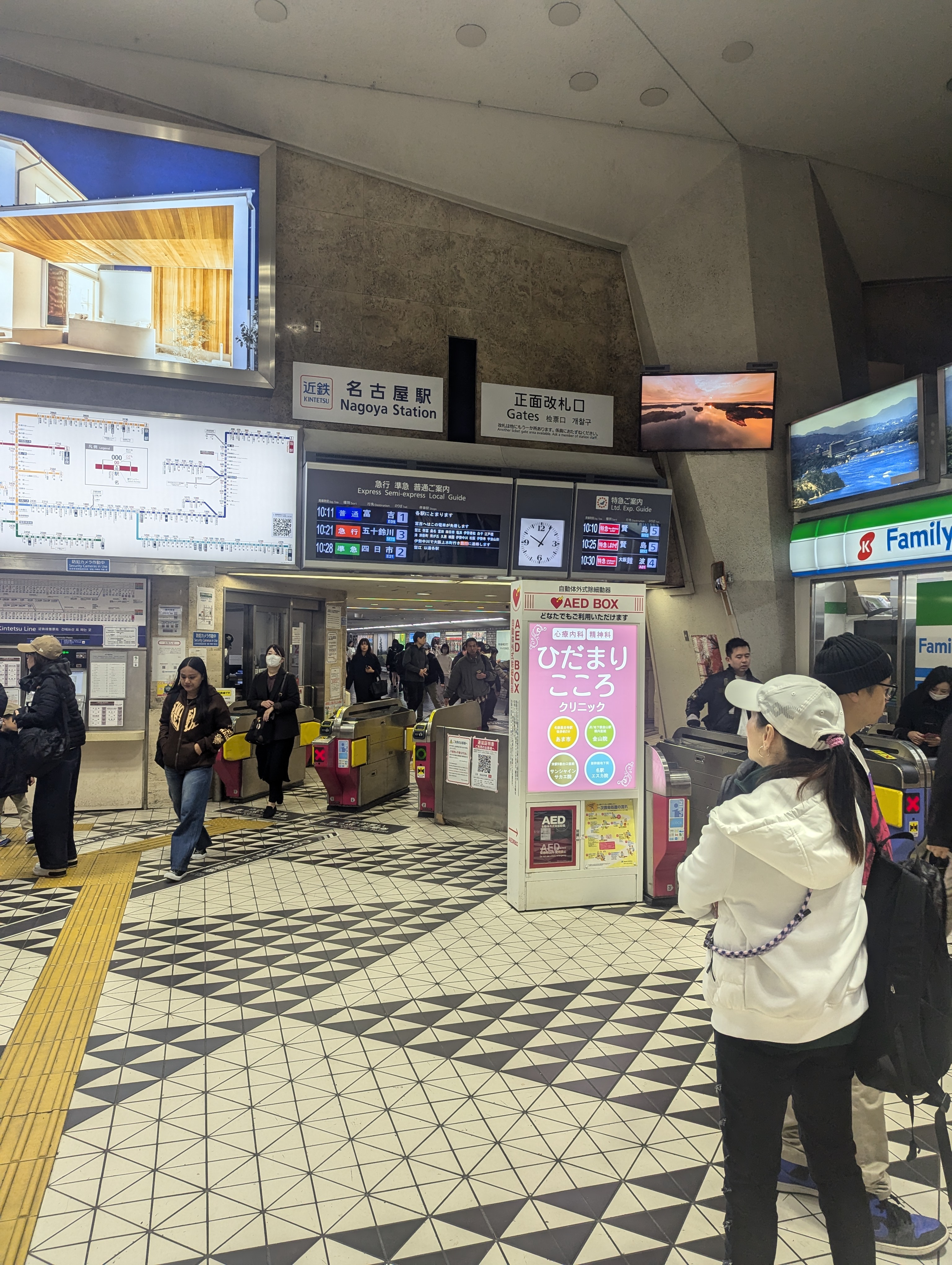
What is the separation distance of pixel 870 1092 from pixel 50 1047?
298 cm

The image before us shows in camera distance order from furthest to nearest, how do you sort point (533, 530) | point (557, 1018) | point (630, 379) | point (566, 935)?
point (630, 379) < point (533, 530) < point (566, 935) < point (557, 1018)

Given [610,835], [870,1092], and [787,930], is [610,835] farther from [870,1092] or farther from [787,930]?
[787,930]

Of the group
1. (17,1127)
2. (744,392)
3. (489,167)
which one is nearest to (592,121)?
(489,167)

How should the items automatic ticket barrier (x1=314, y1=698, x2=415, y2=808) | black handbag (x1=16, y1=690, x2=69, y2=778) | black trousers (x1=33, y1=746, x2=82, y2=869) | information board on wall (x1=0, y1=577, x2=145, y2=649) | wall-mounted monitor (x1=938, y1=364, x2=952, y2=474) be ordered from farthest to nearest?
automatic ticket barrier (x1=314, y1=698, x2=415, y2=808) < information board on wall (x1=0, y1=577, x2=145, y2=649) < wall-mounted monitor (x1=938, y1=364, x2=952, y2=474) < black trousers (x1=33, y1=746, x2=82, y2=869) < black handbag (x1=16, y1=690, x2=69, y2=778)

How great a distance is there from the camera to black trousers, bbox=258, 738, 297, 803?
25.3 feet

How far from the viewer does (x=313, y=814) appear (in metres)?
7.86

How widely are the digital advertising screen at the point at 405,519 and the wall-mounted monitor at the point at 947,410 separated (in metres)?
3.52

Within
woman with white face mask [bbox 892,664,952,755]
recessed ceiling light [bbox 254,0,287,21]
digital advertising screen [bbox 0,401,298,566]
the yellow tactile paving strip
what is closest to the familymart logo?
woman with white face mask [bbox 892,664,952,755]

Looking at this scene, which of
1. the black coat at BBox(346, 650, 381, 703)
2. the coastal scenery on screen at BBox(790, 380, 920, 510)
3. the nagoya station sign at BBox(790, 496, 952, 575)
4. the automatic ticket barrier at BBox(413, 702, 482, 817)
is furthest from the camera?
the black coat at BBox(346, 650, 381, 703)

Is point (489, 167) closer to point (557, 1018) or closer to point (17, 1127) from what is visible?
point (557, 1018)

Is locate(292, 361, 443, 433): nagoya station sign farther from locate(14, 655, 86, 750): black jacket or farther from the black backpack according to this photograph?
the black backpack

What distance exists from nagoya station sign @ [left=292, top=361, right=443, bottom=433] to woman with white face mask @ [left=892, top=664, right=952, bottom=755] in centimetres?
475

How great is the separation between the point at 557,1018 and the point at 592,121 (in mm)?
7450

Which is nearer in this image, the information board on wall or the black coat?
the information board on wall
